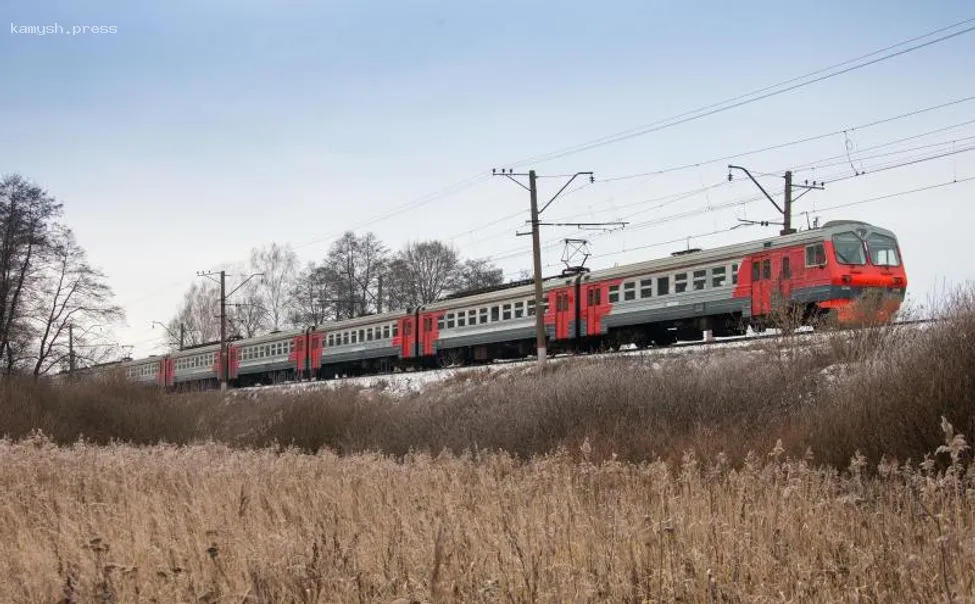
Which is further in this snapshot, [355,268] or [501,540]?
[355,268]

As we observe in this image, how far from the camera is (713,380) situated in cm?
1825

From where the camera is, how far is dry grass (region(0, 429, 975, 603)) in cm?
561

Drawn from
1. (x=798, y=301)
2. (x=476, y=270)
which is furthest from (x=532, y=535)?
(x=476, y=270)

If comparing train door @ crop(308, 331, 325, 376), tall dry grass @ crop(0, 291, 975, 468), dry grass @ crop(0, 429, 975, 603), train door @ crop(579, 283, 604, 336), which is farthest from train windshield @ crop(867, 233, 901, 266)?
train door @ crop(308, 331, 325, 376)

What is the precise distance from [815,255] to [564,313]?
928 cm

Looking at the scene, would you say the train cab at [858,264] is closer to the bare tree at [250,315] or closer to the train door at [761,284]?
the train door at [761,284]

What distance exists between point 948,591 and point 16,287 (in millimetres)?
37007

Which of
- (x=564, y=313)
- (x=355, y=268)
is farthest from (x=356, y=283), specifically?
(x=564, y=313)

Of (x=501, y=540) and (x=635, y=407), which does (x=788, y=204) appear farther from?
(x=501, y=540)

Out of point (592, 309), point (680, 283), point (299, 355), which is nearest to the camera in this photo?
point (680, 283)

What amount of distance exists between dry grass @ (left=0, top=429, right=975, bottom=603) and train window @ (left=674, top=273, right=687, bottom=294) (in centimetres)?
1504

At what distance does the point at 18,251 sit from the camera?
35500 millimetres

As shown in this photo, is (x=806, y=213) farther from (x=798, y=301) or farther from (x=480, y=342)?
(x=480, y=342)

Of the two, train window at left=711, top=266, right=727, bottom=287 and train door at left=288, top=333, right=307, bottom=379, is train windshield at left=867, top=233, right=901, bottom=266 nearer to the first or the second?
train window at left=711, top=266, right=727, bottom=287
